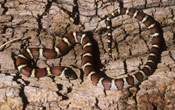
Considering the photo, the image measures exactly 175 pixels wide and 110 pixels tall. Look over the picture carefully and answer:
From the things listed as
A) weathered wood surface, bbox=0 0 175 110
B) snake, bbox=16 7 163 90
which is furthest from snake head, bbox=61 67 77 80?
weathered wood surface, bbox=0 0 175 110

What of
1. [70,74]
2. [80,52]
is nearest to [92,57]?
[80,52]

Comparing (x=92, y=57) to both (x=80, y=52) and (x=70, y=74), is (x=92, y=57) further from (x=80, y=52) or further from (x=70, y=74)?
(x=70, y=74)

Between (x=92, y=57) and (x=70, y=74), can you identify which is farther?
(x=92, y=57)

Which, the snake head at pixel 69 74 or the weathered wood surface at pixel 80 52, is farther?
the snake head at pixel 69 74

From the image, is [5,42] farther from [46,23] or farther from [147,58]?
[147,58]

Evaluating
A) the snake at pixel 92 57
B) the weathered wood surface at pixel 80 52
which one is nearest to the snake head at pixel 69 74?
the snake at pixel 92 57

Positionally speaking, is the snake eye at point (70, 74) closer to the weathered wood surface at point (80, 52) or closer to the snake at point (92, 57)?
the snake at point (92, 57)

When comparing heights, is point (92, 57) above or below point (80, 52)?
below
